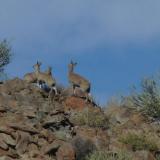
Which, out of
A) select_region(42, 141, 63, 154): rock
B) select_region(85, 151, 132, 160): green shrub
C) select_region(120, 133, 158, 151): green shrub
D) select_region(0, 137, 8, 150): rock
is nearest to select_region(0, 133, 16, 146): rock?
select_region(0, 137, 8, 150): rock

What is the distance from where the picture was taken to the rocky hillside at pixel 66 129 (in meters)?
22.5

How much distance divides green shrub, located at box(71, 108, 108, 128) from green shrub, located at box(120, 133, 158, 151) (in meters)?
1.69

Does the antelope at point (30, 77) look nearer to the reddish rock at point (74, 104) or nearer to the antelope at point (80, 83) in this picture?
the antelope at point (80, 83)

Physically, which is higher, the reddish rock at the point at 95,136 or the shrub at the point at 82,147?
the reddish rock at the point at 95,136

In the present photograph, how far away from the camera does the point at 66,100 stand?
28719 millimetres

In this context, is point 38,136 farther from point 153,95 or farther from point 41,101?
point 153,95

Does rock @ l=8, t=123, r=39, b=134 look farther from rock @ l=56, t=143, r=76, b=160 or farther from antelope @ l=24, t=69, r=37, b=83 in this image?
antelope @ l=24, t=69, r=37, b=83

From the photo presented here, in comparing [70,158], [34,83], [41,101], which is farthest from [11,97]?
[70,158]

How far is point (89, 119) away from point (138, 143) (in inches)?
98.1

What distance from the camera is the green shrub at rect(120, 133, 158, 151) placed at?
2531 cm

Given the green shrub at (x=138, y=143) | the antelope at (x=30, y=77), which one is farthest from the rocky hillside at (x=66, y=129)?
the antelope at (x=30, y=77)

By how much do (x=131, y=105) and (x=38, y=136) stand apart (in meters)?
7.37

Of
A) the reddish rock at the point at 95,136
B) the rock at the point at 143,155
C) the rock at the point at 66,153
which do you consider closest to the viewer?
the rock at the point at 66,153

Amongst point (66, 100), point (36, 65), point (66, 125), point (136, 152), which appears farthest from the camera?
point (36, 65)
